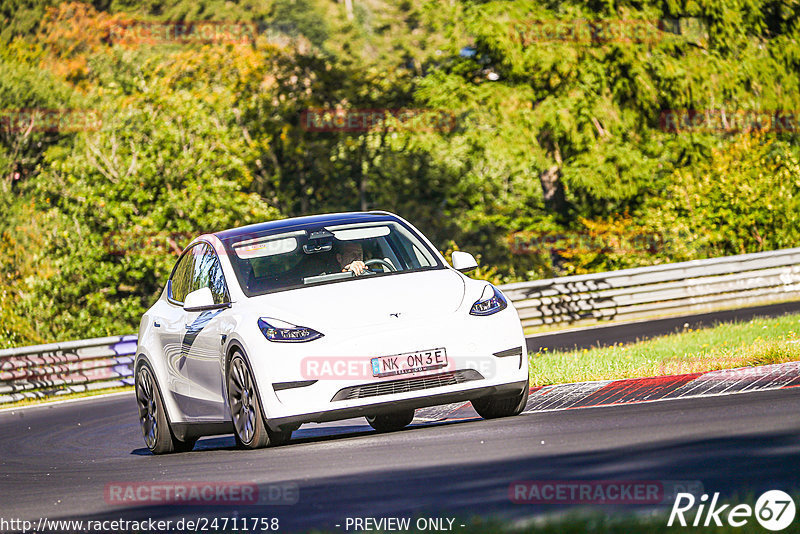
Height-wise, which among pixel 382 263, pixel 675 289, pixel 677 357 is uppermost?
pixel 382 263

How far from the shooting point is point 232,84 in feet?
171

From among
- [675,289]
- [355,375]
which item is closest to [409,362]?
[355,375]

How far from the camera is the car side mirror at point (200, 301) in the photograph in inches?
382

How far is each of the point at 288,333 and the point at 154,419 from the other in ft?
8.21

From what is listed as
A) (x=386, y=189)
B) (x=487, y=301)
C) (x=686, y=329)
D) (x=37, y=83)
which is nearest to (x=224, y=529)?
(x=487, y=301)

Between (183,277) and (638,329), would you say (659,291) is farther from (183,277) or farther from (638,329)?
(183,277)

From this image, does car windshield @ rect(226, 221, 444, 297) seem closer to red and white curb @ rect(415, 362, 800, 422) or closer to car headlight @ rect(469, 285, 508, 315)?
car headlight @ rect(469, 285, 508, 315)

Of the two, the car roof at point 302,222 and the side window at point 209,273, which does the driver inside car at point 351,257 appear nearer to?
the car roof at point 302,222

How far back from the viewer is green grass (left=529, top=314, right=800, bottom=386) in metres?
11.8

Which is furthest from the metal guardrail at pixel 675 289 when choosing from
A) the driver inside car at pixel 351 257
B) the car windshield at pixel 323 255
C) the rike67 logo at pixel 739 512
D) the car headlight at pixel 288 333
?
the rike67 logo at pixel 739 512

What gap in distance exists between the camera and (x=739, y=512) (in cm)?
522

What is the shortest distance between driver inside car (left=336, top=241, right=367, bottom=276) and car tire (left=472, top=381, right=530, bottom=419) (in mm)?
1354

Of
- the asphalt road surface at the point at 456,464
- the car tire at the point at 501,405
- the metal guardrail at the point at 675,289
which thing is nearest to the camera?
the asphalt road surface at the point at 456,464

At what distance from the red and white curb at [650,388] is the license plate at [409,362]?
162 centimetres
